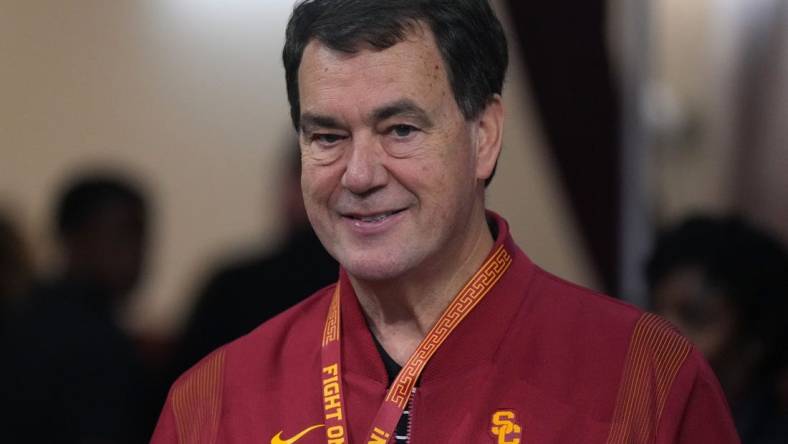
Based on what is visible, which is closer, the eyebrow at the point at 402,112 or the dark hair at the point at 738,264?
the eyebrow at the point at 402,112

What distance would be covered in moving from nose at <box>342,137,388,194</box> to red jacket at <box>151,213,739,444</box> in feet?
0.80

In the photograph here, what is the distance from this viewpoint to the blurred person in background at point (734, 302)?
364 cm

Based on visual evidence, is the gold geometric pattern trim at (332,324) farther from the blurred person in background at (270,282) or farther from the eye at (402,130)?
the blurred person in background at (270,282)

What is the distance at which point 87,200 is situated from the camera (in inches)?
181

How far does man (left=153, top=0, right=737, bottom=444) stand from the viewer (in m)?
2.52

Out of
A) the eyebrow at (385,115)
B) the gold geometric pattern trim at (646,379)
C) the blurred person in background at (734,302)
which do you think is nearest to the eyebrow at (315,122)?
the eyebrow at (385,115)

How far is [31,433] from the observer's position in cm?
412

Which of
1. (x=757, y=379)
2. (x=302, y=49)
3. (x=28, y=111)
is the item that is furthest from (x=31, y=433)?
(x=302, y=49)

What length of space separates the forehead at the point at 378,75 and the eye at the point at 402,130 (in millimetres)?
37

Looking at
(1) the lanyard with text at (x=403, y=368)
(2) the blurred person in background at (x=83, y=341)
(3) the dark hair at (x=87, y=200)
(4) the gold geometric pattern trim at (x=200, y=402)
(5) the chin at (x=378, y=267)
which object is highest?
(5) the chin at (x=378, y=267)

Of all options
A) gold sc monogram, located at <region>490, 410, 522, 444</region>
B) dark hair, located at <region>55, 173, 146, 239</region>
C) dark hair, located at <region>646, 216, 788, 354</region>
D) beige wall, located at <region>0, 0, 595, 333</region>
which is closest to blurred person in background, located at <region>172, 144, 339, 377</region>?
dark hair, located at <region>55, 173, 146, 239</region>

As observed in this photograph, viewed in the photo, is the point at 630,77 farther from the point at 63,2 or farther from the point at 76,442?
the point at 76,442

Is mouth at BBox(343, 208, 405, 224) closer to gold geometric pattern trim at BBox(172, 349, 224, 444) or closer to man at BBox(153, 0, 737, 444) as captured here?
man at BBox(153, 0, 737, 444)

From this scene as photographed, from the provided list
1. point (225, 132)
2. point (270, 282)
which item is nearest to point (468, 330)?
point (270, 282)
